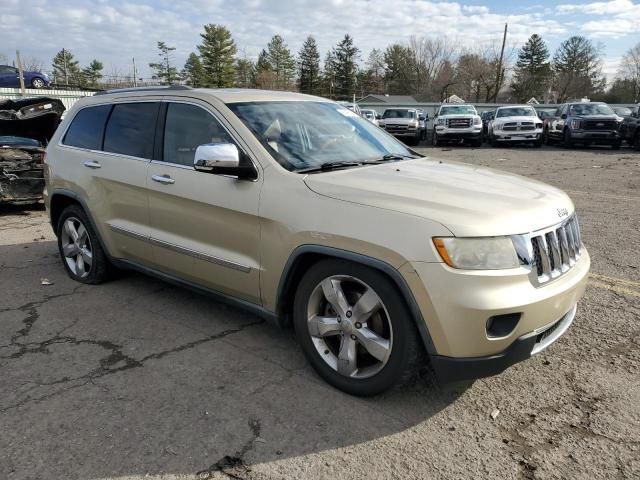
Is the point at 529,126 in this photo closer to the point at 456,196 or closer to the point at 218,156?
the point at 456,196

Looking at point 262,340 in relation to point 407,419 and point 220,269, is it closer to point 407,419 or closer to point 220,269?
point 220,269

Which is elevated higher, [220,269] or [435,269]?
[435,269]

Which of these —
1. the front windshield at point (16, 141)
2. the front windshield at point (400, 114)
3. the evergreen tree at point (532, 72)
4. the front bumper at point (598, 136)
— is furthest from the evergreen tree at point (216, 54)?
the front windshield at point (16, 141)

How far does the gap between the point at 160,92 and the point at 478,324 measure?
3140mm

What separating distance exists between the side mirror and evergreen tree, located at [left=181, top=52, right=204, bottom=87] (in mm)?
77551

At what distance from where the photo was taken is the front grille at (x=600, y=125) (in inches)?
798

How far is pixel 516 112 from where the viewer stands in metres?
23.4

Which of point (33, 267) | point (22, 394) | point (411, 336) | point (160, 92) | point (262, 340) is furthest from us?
point (33, 267)

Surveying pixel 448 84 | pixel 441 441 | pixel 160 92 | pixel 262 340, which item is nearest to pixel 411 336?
pixel 441 441

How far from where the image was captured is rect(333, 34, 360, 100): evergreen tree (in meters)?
87.1

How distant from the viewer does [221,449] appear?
2.62 meters

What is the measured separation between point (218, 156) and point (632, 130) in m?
21.4

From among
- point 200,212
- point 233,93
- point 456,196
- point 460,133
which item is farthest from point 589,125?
point 200,212

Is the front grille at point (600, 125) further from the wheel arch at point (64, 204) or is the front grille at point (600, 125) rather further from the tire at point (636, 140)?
the wheel arch at point (64, 204)
